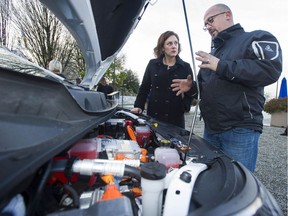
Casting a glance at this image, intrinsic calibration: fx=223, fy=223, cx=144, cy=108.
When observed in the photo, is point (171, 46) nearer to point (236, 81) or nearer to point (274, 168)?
point (236, 81)

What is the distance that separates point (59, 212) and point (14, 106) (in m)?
0.35

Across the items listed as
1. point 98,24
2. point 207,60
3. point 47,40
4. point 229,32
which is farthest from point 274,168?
point 47,40

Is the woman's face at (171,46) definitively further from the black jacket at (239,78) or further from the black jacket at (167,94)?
the black jacket at (239,78)

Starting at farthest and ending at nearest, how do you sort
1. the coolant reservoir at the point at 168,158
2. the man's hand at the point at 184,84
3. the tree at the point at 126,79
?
the tree at the point at 126,79
the man's hand at the point at 184,84
the coolant reservoir at the point at 168,158

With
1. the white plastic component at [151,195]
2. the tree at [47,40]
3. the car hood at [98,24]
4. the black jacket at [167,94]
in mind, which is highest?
the tree at [47,40]

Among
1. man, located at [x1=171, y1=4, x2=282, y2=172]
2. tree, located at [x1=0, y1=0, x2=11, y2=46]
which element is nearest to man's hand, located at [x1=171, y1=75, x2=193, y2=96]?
man, located at [x1=171, y1=4, x2=282, y2=172]

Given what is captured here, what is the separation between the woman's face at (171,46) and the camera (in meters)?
2.30

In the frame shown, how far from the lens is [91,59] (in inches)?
85.4

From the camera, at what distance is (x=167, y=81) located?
2.32 m

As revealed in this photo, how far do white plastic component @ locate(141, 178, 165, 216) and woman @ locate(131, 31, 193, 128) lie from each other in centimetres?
161

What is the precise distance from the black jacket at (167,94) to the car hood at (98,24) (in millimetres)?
482

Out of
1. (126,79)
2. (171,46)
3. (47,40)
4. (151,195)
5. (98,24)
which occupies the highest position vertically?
(126,79)

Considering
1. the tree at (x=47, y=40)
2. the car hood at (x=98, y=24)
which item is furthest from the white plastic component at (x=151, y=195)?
the tree at (x=47, y=40)

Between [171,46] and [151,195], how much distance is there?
6.18ft
